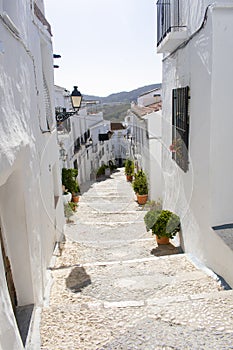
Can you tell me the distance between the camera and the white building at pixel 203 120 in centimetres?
466

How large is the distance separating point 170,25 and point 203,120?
2.61 meters

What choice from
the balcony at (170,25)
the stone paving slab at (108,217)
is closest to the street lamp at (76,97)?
the balcony at (170,25)

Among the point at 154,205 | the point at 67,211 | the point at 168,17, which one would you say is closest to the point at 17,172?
the point at 168,17

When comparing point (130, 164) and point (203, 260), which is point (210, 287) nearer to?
point (203, 260)

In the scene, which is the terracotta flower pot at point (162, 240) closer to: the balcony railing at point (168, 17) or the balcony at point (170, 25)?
the balcony at point (170, 25)

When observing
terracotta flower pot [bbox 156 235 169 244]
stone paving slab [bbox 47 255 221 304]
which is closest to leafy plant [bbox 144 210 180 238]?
terracotta flower pot [bbox 156 235 169 244]

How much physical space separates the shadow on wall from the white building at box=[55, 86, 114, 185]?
24.2ft

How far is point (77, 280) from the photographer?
17.7ft

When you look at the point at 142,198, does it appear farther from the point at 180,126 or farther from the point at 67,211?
the point at 180,126

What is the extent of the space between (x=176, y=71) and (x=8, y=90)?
4.88m

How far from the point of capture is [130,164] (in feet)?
69.8

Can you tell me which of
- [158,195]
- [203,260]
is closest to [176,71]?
[203,260]

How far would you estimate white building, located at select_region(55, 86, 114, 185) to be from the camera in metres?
16.5

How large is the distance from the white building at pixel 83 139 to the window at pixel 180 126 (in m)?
6.01
